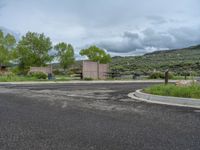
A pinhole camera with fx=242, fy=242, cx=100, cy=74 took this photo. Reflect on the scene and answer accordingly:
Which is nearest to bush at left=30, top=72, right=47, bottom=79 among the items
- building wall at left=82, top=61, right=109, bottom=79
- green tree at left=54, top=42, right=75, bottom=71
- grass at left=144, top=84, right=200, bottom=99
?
building wall at left=82, top=61, right=109, bottom=79

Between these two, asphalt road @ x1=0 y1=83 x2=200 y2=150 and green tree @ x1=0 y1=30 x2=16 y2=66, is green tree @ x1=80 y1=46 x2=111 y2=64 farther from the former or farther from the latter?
asphalt road @ x1=0 y1=83 x2=200 y2=150

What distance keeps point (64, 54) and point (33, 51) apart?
39.5 feet

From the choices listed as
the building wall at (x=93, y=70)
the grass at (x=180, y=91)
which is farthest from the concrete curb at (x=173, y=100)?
the building wall at (x=93, y=70)

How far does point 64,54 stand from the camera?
63.6 m

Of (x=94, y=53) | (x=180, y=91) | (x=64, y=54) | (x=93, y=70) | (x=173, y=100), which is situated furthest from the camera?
(x=94, y=53)

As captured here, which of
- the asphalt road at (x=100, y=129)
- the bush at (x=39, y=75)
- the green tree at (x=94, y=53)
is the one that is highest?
the green tree at (x=94, y=53)

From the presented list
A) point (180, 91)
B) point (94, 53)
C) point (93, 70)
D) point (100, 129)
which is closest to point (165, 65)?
point (94, 53)

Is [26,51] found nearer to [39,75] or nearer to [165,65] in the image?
[39,75]

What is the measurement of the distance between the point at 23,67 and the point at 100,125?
159 feet

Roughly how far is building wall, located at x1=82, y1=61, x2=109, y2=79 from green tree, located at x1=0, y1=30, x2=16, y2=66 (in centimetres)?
2310

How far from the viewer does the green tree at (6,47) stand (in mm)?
47656

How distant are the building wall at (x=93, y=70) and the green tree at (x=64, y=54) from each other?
1249 inches

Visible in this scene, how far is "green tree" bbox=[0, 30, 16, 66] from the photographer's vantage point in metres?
47.7

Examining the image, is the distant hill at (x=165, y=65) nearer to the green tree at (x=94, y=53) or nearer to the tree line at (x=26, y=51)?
the green tree at (x=94, y=53)
